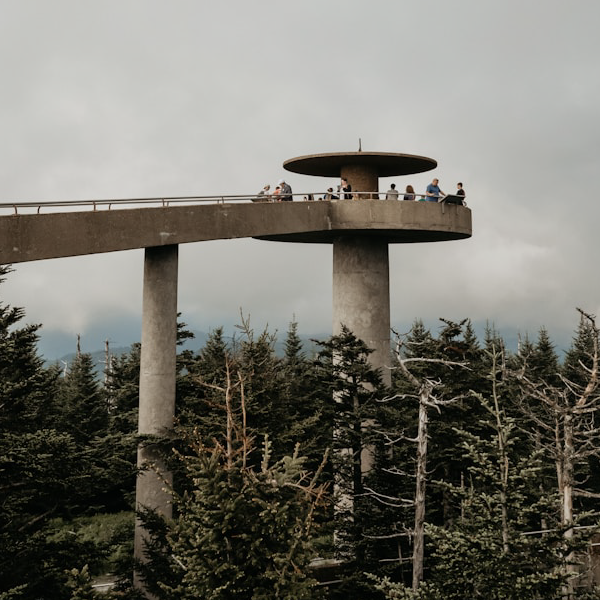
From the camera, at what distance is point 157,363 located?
26547 millimetres

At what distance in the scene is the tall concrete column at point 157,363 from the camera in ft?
85.6

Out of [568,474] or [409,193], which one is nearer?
[568,474]

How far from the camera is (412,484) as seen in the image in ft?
83.8

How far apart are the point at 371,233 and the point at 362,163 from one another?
2.72m

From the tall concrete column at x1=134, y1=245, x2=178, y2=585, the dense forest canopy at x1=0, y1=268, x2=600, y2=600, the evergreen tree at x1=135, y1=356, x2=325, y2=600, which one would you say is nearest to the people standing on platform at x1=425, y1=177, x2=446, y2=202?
the dense forest canopy at x1=0, y1=268, x2=600, y2=600

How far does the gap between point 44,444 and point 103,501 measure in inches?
833

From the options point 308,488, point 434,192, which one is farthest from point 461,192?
point 308,488

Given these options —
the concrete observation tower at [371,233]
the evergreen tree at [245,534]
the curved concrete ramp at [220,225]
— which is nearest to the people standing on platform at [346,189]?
the concrete observation tower at [371,233]

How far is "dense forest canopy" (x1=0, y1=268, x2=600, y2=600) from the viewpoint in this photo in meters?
14.2

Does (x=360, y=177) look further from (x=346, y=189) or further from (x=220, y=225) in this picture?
(x=220, y=225)

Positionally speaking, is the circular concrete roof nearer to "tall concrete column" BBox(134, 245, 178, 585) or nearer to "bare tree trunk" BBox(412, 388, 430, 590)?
Answer: "tall concrete column" BBox(134, 245, 178, 585)

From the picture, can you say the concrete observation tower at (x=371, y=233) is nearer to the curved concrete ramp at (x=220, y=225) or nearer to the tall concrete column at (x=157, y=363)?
the curved concrete ramp at (x=220, y=225)

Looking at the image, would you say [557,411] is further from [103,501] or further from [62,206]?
[103,501]

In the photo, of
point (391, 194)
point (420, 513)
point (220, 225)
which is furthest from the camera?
point (391, 194)
